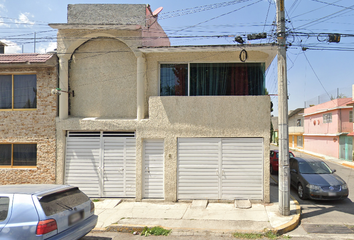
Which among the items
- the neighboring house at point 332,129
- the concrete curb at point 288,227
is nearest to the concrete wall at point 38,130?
the concrete curb at point 288,227

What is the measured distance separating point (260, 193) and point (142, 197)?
Answer: 4.07 metres

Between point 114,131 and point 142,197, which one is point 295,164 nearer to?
point 142,197

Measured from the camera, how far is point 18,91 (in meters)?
9.06

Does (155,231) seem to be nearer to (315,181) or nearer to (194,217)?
(194,217)

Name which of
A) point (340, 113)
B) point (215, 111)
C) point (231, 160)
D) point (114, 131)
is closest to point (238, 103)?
point (215, 111)

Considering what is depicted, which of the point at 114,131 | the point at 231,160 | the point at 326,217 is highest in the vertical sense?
the point at 114,131

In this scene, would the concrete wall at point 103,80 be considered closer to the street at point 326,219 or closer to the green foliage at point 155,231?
the green foliage at point 155,231

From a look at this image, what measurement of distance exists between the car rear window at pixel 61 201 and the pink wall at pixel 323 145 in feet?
84.1

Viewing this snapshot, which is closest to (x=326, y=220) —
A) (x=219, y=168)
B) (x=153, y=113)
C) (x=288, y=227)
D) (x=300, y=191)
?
(x=288, y=227)

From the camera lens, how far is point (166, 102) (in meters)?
8.38

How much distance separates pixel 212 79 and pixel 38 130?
264 inches

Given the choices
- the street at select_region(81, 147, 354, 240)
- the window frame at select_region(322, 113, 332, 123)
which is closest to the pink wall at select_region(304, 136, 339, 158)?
the window frame at select_region(322, 113, 332, 123)

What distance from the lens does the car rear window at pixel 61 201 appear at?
4.21 metres

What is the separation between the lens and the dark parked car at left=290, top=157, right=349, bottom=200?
8211mm
